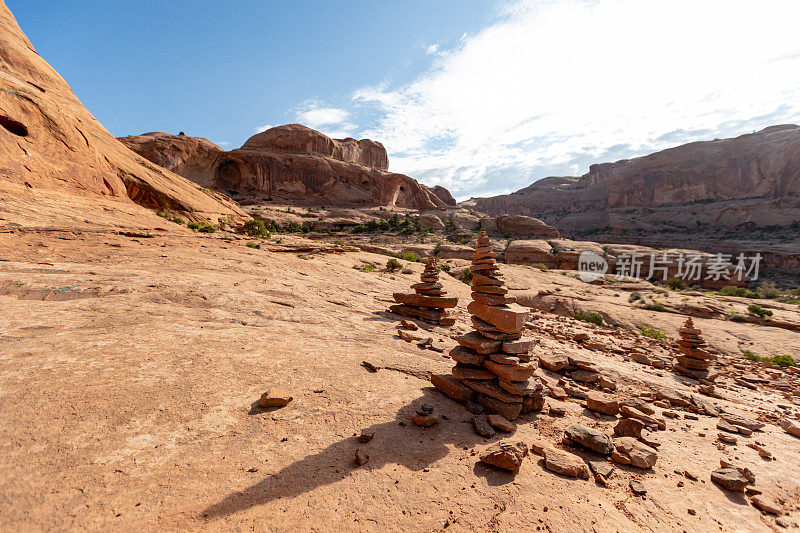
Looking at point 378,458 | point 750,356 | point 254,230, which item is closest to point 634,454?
point 378,458

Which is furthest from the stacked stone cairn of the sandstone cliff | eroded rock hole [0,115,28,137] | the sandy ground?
the sandstone cliff

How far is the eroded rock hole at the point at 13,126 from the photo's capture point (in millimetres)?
12422

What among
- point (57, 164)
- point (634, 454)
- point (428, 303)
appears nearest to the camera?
point (634, 454)

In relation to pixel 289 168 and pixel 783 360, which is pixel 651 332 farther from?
pixel 289 168

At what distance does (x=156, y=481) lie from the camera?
2725 millimetres

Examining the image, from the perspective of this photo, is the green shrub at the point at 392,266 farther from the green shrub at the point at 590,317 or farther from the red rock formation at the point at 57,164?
the red rock formation at the point at 57,164

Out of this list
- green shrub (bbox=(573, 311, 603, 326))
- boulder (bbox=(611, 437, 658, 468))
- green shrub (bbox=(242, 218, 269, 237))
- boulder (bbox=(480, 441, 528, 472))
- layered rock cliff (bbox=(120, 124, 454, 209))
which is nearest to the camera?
boulder (bbox=(480, 441, 528, 472))

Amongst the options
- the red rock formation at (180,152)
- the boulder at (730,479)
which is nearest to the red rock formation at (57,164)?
the boulder at (730,479)

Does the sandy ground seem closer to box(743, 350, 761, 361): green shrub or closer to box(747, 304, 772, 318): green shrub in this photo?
box(743, 350, 761, 361): green shrub

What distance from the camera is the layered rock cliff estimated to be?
50531mm

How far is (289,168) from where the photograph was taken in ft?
196

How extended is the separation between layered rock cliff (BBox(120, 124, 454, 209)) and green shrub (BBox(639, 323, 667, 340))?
5695 centimetres

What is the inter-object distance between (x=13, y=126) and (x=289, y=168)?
49317 millimetres

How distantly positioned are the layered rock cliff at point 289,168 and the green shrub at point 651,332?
56951 mm
